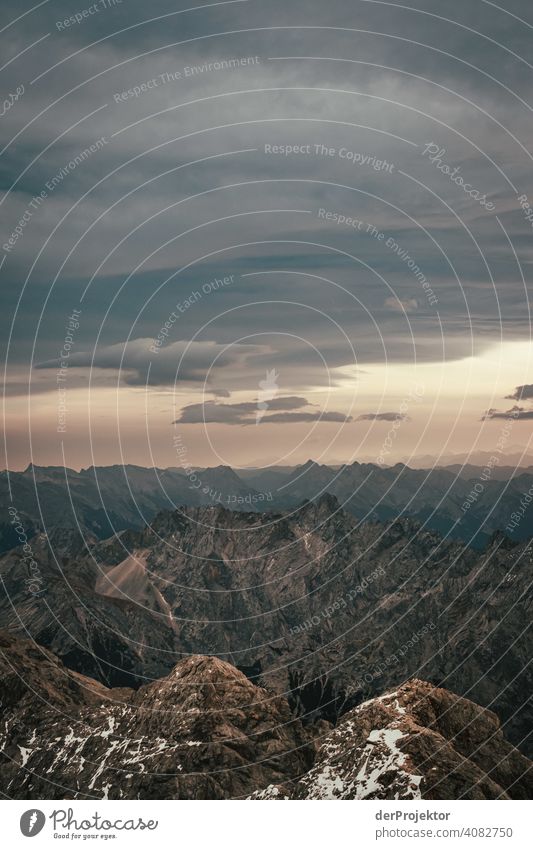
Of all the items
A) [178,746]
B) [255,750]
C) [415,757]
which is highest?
[415,757]

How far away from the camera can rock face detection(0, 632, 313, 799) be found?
162 meters

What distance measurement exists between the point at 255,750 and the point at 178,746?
54.8 feet

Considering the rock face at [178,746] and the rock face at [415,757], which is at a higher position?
the rock face at [415,757]

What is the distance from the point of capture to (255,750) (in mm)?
175125

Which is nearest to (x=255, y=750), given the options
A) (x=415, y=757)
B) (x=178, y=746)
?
(x=178, y=746)

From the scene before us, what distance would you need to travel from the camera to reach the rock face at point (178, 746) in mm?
161875

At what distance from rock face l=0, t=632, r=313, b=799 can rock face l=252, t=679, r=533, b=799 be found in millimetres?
20758

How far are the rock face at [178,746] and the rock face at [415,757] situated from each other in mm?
20758

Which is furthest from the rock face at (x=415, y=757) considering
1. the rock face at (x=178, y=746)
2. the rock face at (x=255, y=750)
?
the rock face at (x=178, y=746)

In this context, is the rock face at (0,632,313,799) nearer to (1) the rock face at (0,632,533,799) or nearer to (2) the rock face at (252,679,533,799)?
(1) the rock face at (0,632,533,799)

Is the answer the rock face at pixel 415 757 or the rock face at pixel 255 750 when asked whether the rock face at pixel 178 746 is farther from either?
the rock face at pixel 415 757

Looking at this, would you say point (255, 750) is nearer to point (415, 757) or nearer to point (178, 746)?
point (178, 746)
